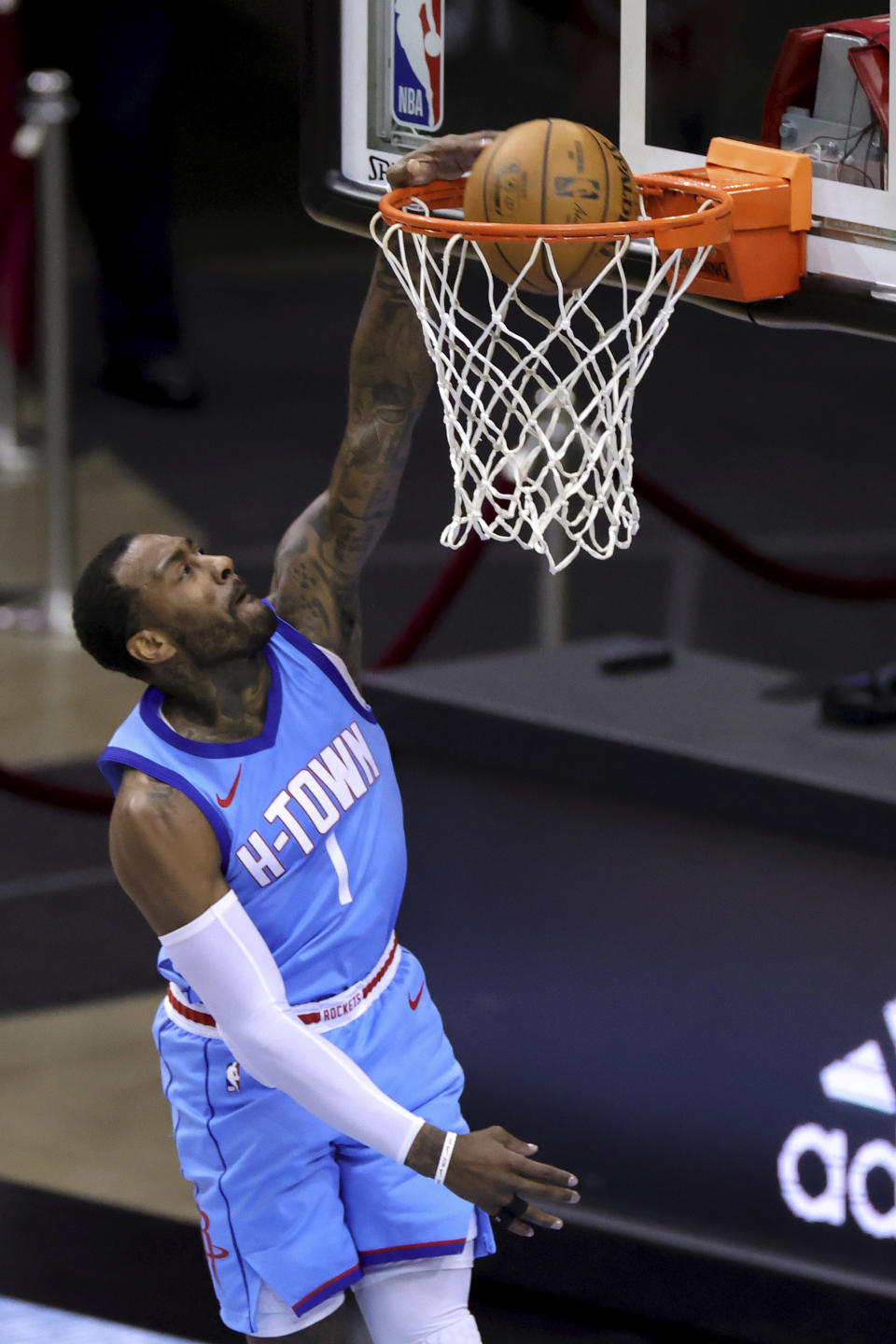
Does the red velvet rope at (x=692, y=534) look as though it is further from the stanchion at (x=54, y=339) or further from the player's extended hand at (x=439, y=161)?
the stanchion at (x=54, y=339)

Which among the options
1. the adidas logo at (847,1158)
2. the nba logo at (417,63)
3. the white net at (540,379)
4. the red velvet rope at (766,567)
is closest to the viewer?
the white net at (540,379)

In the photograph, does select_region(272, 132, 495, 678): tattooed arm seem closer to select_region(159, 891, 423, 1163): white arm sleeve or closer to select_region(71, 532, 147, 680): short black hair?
select_region(71, 532, 147, 680): short black hair

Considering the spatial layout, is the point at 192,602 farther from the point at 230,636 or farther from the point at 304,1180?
the point at 304,1180

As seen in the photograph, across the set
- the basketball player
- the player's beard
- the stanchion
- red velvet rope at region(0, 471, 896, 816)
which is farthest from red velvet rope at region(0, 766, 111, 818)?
the stanchion

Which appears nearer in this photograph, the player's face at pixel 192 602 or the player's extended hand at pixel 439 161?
the player's face at pixel 192 602

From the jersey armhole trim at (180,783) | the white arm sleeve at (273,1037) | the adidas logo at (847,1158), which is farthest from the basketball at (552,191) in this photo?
the adidas logo at (847,1158)

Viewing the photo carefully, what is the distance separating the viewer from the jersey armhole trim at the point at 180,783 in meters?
2.85

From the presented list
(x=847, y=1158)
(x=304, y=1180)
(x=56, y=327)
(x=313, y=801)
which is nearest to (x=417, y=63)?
(x=313, y=801)

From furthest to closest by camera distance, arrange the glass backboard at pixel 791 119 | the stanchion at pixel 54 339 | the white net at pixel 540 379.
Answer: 1. the stanchion at pixel 54 339
2. the glass backboard at pixel 791 119
3. the white net at pixel 540 379

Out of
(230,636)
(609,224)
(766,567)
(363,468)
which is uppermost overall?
(609,224)

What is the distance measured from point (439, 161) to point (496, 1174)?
1.48m

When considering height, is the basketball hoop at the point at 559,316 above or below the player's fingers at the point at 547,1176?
above

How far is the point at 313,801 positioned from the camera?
2.97 meters

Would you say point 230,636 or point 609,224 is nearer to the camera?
point 609,224
